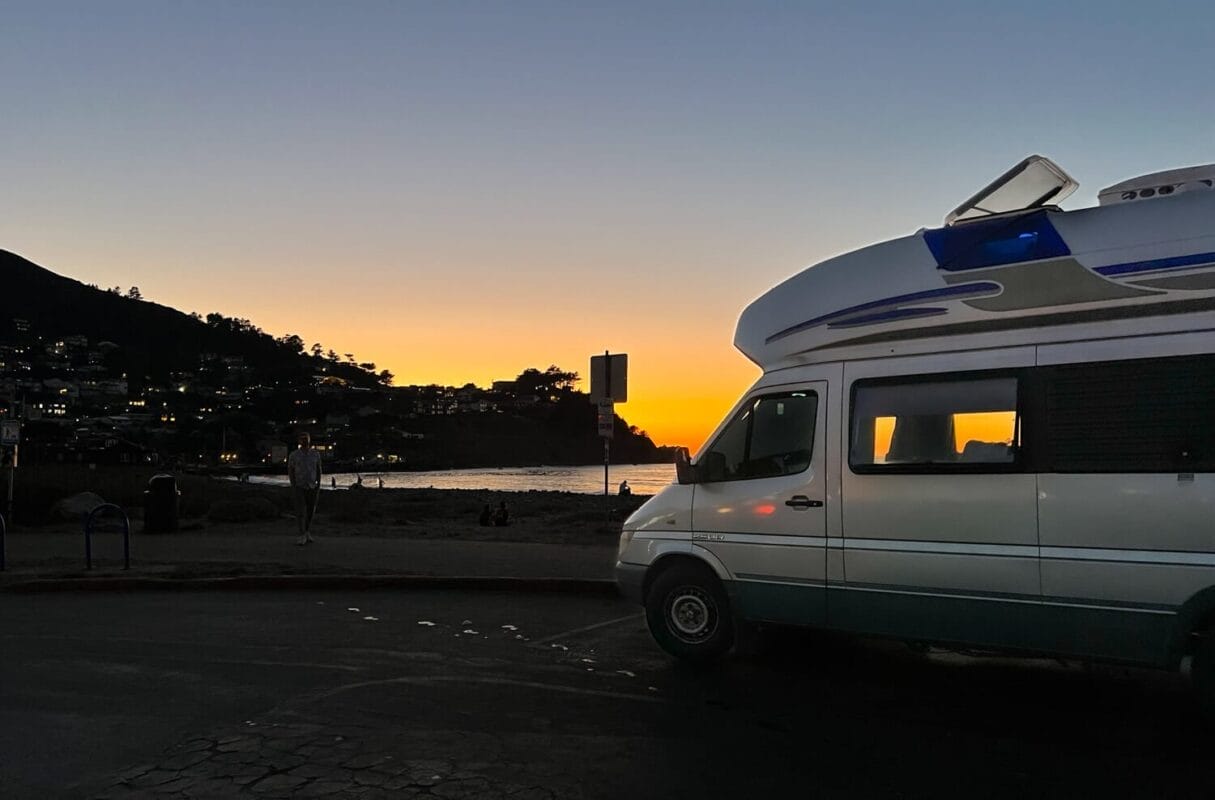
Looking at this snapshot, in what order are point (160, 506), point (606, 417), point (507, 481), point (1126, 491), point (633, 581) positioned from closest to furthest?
point (1126, 491) → point (633, 581) → point (606, 417) → point (160, 506) → point (507, 481)

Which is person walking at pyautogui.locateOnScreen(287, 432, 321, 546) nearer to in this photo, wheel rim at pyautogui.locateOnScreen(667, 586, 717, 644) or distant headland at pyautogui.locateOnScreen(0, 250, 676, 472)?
wheel rim at pyautogui.locateOnScreen(667, 586, 717, 644)

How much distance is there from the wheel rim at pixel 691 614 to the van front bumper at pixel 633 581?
292 millimetres

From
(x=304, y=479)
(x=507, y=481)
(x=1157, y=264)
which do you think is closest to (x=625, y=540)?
(x=1157, y=264)

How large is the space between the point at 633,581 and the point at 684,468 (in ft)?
3.40

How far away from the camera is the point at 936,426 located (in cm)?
645

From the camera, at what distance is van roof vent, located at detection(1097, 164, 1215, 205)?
586 cm

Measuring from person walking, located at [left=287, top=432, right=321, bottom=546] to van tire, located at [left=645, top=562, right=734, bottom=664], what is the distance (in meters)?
9.46

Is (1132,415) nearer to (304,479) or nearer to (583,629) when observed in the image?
(583,629)

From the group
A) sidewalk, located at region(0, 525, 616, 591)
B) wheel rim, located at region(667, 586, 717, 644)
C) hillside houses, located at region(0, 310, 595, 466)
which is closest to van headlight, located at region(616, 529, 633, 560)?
wheel rim, located at region(667, 586, 717, 644)

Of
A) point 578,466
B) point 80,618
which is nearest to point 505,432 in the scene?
point 578,466

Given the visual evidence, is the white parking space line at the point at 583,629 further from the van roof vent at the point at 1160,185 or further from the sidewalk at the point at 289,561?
the van roof vent at the point at 1160,185

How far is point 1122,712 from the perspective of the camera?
6098 millimetres

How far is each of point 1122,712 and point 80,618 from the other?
9119 mm

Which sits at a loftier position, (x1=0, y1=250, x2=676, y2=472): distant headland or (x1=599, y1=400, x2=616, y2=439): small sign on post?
(x1=0, y1=250, x2=676, y2=472): distant headland
